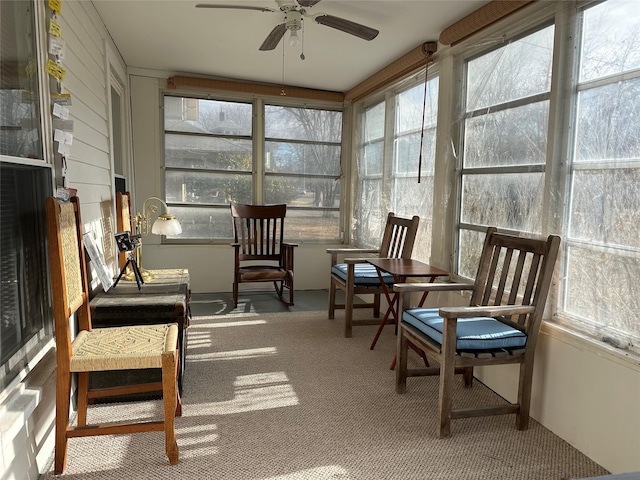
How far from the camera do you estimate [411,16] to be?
2.90m

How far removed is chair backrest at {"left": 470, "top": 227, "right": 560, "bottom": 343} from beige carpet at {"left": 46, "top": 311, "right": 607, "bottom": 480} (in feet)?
1.87

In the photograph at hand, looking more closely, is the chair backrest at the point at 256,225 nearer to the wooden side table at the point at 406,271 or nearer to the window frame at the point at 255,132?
the window frame at the point at 255,132

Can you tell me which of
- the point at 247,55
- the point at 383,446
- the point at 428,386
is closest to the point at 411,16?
the point at 247,55

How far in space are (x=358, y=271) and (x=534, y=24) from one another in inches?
86.3

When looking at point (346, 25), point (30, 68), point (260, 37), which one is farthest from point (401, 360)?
point (260, 37)

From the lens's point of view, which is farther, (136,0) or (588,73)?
(136,0)

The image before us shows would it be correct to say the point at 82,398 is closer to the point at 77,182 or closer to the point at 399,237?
the point at 77,182

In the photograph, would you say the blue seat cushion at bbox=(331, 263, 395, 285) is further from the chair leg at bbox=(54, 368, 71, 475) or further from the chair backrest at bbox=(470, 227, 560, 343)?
the chair leg at bbox=(54, 368, 71, 475)

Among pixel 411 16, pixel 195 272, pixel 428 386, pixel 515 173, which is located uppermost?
pixel 411 16

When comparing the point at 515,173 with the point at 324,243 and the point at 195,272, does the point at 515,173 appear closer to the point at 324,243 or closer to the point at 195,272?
the point at 324,243

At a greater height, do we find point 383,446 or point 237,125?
point 237,125

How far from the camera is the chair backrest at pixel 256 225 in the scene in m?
4.44

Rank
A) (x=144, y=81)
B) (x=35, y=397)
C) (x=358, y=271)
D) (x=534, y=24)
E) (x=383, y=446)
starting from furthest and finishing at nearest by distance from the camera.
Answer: (x=144, y=81), (x=358, y=271), (x=534, y=24), (x=383, y=446), (x=35, y=397)

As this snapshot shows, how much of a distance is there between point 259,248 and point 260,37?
2355 millimetres
